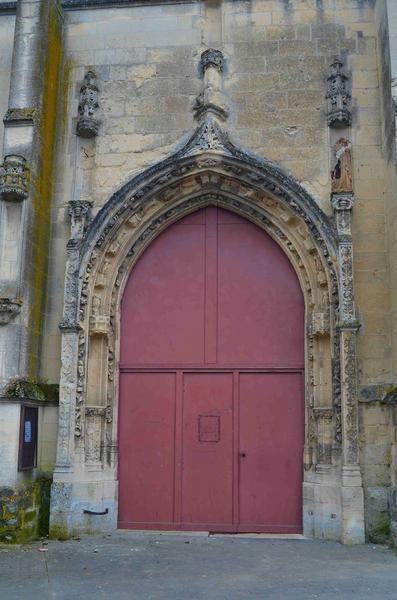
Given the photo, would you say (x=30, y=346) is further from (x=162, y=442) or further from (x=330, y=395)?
(x=330, y=395)

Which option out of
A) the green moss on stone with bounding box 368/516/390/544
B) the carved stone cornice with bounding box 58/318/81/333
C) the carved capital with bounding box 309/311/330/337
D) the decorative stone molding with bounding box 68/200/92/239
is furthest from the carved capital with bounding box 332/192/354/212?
the green moss on stone with bounding box 368/516/390/544

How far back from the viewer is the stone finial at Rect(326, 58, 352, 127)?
369 inches

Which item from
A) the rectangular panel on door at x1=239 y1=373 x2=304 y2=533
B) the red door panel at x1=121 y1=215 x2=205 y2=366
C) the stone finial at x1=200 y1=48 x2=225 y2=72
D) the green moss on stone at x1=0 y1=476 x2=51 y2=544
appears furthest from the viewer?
the stone finial at x1=200 y1=48 x2=225 y2=72

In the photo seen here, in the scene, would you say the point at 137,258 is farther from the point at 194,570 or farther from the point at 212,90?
the point at 194,570

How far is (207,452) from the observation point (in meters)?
9.24

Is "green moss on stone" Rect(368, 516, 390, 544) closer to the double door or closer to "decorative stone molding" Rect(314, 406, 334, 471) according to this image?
"decorative stone molding" Rect(314, 406, 334, 471)

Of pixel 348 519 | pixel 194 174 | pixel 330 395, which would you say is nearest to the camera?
pixel 348 519

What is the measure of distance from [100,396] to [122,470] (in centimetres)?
105

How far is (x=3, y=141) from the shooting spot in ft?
31.4

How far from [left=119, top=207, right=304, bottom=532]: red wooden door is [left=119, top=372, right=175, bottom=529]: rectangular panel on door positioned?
0.01 m

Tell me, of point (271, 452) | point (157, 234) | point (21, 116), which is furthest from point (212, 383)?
point (21, 116)

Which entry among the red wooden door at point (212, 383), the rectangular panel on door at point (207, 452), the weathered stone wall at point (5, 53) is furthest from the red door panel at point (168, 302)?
the weathered stone wall at point (5, 53)

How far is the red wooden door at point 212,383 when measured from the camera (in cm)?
910

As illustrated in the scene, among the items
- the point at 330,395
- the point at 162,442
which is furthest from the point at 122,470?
the point at 330,395
